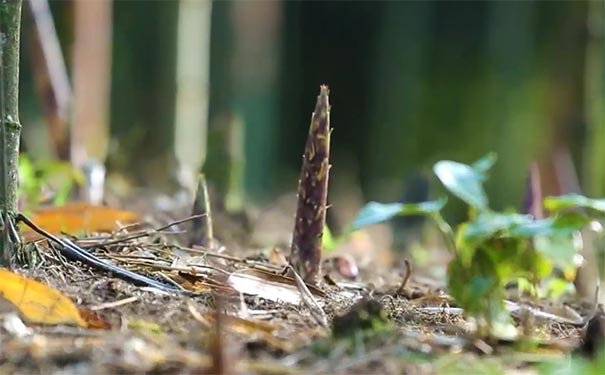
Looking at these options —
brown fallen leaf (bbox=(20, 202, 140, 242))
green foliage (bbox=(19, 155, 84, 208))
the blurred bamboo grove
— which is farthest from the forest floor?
the blurred bamboo grove

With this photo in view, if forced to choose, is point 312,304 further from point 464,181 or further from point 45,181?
point 45,181

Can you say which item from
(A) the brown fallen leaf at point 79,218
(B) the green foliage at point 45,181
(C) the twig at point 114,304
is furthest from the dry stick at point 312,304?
(B) the green foliage at point 45,181

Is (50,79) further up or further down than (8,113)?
further down

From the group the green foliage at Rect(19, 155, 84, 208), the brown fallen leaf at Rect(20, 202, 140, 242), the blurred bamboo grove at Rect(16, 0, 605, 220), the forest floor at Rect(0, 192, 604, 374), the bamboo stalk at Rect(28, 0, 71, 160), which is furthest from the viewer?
the blurred bamboo grove at Rect(16, 0, 605, 220)

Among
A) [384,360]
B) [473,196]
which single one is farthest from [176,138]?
[384,360]

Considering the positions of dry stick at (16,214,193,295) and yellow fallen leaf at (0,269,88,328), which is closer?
yellow fallen leaf at (0,269,88,328)

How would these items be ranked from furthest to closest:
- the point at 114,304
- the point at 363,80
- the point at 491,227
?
the point at 363,80 < the point at 114,304 < the point at 491,227

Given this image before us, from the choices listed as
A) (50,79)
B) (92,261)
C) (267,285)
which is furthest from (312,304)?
(50,79)

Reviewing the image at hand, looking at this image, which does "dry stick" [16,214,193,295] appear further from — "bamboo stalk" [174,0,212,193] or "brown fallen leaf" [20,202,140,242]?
"bamboo stalk" [174,0,212,193]
